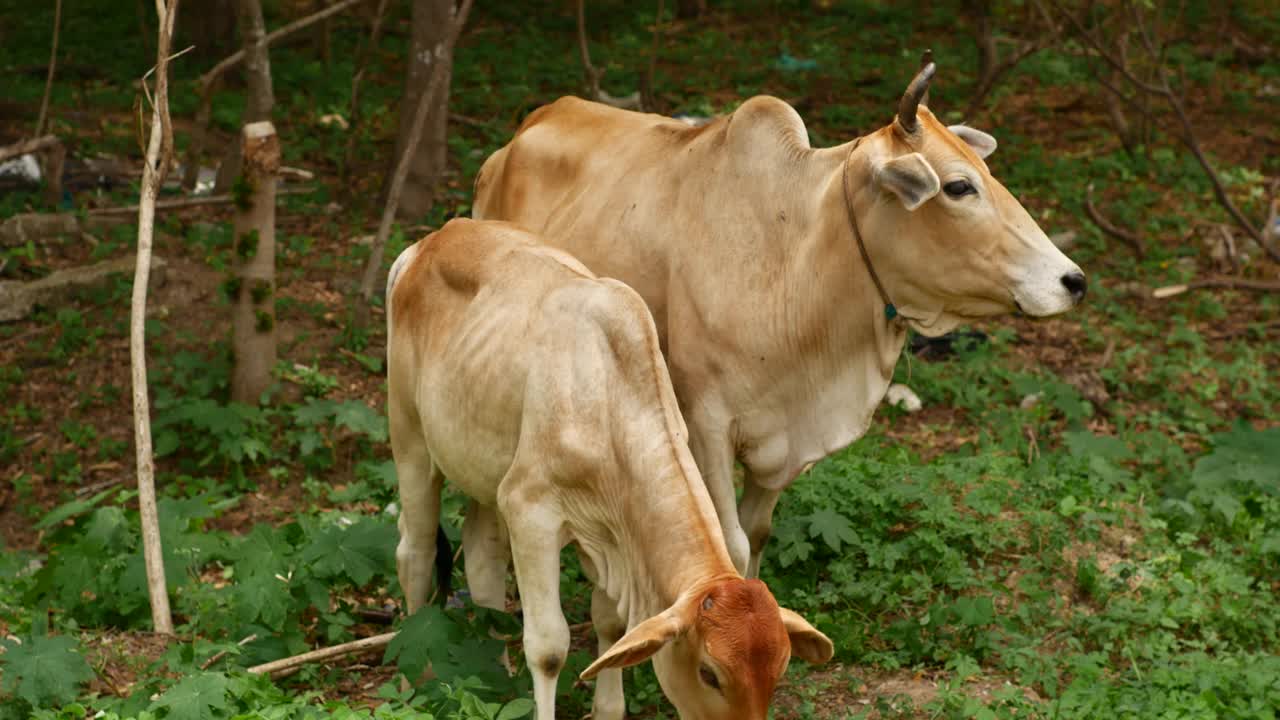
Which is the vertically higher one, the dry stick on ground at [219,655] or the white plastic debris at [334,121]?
the white plastic debris at [334,121]

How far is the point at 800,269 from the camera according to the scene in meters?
5.21

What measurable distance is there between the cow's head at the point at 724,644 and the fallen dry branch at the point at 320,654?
5.75 feet

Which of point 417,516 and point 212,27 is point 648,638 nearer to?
point 417,516

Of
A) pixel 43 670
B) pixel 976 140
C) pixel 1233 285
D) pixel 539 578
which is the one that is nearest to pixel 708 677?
pixel 539 578

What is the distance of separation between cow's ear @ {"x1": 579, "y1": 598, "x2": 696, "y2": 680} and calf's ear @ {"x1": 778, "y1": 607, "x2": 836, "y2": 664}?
257 millimetres

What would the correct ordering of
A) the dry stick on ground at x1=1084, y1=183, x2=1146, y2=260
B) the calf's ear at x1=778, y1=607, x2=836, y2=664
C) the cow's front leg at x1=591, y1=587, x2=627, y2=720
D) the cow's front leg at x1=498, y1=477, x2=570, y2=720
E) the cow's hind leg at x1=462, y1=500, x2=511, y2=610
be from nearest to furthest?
the calf's ear at x1=778, y1=607, x2=836, y2=664
the cow's front leg at x1=498, y1=477, x2=570, y2=720
the cow's front leg at x1=591, y1=587, x2=627, y2=720
the cow's hind leg at x1=462, y1=500, x2=511, y2=610
the dry stick on ground at x1=1084, y1=183, x2=1146, y2=260

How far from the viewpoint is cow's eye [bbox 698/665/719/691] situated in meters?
3.65

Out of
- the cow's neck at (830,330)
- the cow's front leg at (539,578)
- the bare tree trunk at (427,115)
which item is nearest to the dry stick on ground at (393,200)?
the bare tree trunk at (427,115)

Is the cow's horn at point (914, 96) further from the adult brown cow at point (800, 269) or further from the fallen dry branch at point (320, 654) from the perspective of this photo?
the fallen dry branch at point (320, 654)

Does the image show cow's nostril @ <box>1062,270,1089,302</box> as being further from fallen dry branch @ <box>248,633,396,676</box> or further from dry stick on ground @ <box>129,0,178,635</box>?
dry stick on ground @ <box>129,0,178,635</box>

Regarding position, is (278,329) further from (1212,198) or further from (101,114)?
(1212,198)

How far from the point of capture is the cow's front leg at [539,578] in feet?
14.1

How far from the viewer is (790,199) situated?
208 inches

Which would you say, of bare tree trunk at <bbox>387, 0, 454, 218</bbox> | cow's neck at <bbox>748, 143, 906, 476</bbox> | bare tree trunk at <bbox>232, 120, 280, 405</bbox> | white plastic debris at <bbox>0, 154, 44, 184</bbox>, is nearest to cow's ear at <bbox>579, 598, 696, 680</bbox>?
cow's neck at <bbox>748, 143, 906, 476</bbox>
